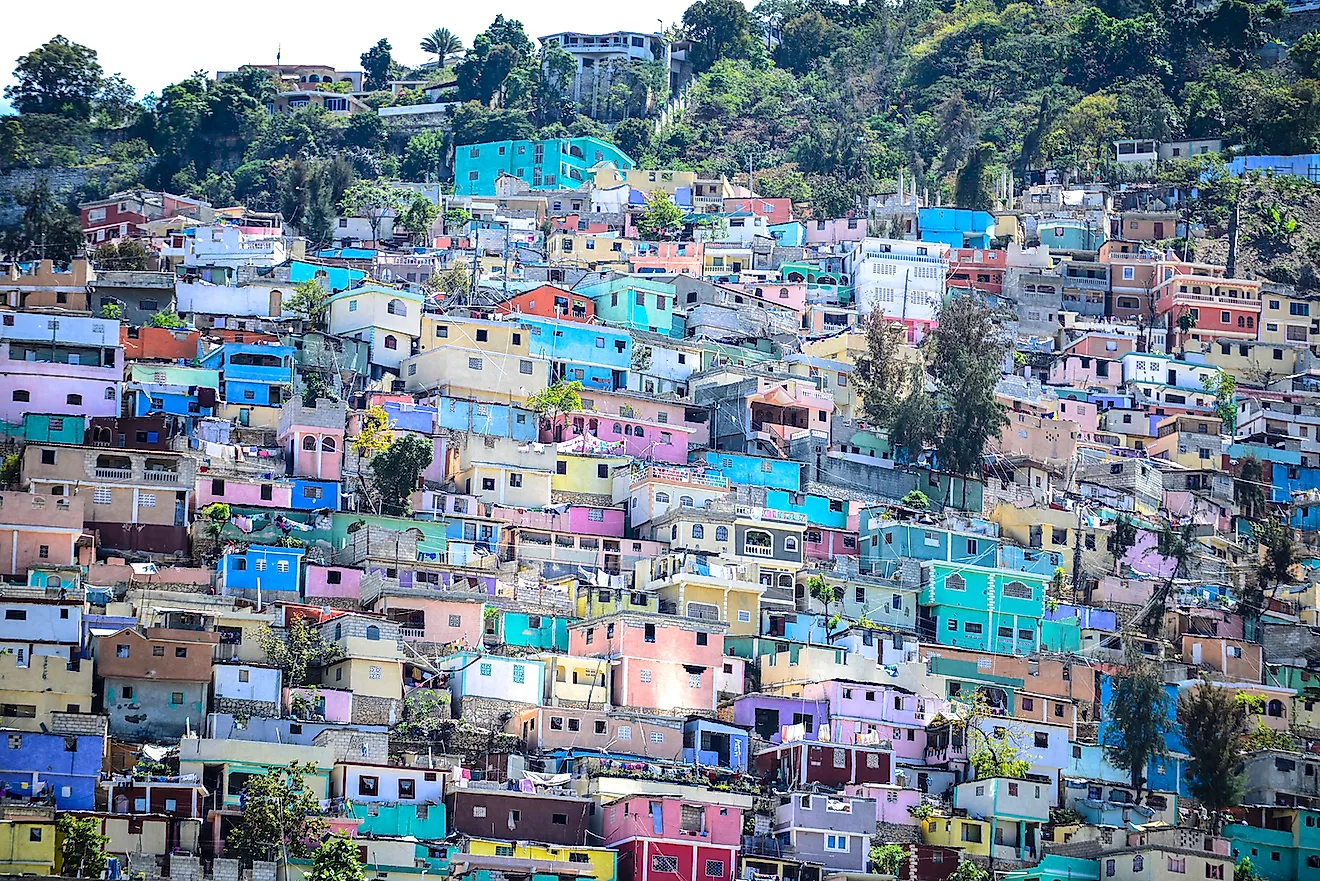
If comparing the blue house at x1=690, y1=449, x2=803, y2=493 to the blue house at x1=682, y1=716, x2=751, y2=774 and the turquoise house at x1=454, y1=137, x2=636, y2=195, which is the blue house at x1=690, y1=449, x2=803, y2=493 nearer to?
the blue house at x1=682, y1=716, x2=751, y2=774

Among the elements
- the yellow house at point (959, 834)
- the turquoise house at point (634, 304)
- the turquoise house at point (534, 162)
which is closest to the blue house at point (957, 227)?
the turquoise house at point (534, 162)

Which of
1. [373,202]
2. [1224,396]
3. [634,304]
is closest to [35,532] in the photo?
[634,304]

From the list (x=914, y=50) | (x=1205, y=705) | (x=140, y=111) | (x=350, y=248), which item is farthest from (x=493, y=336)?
(x=914, y=50)

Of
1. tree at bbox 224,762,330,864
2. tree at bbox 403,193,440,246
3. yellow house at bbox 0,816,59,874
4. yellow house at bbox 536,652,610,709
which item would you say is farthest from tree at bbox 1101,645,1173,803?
tree at bbox 403,193,440,246

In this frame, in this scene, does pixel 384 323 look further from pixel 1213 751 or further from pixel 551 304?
pixel 1213 751

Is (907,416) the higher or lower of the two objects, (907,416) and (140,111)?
the lower

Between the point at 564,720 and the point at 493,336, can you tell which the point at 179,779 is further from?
the point at 493,336
